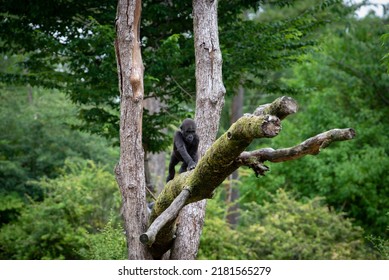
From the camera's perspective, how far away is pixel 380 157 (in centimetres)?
1716

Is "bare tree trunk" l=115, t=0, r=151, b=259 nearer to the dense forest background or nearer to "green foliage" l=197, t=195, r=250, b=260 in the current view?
the dense forest background

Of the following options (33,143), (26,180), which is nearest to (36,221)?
(26,180)

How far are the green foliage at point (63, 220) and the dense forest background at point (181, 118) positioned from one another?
0.04 metres

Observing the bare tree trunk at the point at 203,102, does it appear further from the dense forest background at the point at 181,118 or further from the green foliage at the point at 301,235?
the green foliage at the point at 301,235

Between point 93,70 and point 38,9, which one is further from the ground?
point 38,9

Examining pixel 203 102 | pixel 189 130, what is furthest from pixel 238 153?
pixel 203 102

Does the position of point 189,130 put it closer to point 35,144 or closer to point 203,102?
point 203,102

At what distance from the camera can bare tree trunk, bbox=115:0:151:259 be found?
7336mm

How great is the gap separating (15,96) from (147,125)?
1145cm

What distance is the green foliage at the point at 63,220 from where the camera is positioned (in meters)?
14.7

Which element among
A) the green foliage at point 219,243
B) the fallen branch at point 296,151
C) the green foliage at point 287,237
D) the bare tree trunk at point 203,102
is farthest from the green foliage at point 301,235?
the fallen branch at point 296,151

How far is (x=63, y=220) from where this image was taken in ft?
49.0

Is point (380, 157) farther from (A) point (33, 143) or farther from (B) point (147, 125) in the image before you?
(A) point (33, 143)

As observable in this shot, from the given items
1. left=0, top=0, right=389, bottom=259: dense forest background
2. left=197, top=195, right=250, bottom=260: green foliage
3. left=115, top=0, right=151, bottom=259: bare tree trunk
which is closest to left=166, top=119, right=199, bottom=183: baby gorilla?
left=115, top=0, right=151, bottom=259: bare tree trunk
